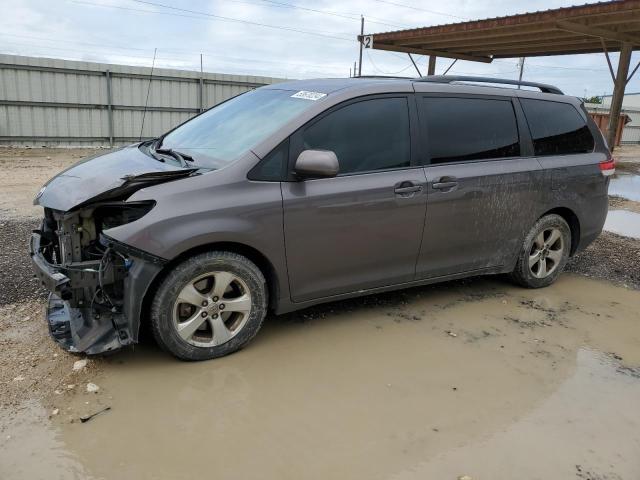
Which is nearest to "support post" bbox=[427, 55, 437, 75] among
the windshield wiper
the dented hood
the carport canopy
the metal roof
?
the carport canopy

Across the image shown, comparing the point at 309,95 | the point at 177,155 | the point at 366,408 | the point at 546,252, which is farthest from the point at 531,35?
the point at 366,408

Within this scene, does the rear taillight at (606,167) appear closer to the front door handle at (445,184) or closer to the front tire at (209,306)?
the front door handle at (445,184)

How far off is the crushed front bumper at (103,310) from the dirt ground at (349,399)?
18 centimetres

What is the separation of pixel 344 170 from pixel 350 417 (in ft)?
5.45

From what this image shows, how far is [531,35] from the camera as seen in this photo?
13.4 meters

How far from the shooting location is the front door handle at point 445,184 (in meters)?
4.04

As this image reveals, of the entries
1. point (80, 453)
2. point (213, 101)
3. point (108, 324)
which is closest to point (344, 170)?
point (108, 324)

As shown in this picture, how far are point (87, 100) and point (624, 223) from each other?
1391 cm

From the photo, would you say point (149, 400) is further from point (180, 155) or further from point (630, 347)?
point (630, 347)

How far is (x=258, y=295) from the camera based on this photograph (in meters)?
3.42

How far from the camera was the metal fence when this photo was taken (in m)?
14.4

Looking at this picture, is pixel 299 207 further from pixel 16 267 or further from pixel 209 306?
pixel 16 267

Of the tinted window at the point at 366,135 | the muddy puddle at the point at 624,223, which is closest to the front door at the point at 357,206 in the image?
the tinted window at the point at 366,135

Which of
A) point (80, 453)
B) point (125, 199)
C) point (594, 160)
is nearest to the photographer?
point (80, 453)
